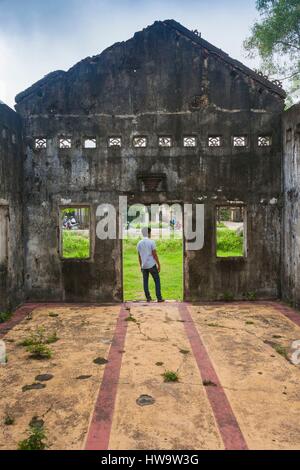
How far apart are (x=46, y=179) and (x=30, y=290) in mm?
2698

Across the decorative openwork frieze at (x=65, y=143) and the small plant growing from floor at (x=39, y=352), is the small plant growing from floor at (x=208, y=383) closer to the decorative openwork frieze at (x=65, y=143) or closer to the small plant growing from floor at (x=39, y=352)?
the small plant growing from floor at (x=39, y=352)

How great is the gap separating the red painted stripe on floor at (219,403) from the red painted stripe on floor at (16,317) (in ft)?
11.1

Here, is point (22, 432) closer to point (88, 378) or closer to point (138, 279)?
point (88, 378)

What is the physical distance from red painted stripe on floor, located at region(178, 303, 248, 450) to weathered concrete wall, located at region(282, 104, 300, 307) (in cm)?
315

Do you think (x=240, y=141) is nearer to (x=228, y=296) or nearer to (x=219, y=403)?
(x=228, y=296)

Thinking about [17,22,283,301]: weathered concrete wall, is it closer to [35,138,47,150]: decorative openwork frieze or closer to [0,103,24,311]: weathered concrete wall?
[35,138,47,150]: decorative openwork frieze

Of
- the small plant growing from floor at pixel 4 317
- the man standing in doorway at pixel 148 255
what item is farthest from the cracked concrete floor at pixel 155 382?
the man standing in doorway at pixel 148 255

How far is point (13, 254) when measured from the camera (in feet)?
28.6

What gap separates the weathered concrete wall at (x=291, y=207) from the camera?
853 cm

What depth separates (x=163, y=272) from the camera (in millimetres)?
14125

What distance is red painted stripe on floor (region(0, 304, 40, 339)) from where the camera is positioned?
7.34m

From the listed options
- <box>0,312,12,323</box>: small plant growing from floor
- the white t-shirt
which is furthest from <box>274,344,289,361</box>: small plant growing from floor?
<box>0,312,12,323</box>: small plant growing from floor

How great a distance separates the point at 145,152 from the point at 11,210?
11.0 feet

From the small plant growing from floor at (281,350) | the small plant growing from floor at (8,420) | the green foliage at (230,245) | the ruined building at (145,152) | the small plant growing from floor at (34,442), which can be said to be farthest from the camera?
the green foliage at (230,245)
